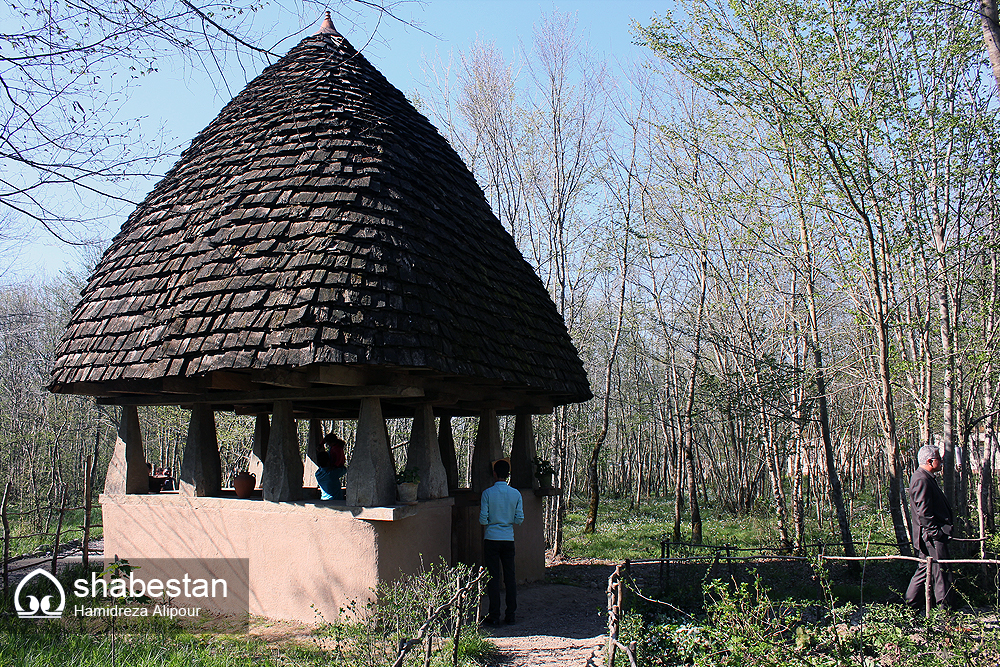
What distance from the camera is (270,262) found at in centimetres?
558

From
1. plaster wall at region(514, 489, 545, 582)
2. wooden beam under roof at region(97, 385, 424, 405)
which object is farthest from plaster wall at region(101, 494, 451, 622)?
plaster wall at region(514, 489, 545, 582)

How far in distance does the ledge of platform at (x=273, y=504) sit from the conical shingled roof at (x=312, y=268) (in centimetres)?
121

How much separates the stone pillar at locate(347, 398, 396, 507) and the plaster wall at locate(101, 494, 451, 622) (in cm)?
14

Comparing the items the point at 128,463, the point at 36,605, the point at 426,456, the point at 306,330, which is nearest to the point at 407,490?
the point at 426,456

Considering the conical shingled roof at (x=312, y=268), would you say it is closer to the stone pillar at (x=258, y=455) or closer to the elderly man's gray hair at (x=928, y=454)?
the stone pillar at (x=258, y=455)

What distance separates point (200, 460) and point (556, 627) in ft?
13.4

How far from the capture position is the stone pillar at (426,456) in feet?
20.7

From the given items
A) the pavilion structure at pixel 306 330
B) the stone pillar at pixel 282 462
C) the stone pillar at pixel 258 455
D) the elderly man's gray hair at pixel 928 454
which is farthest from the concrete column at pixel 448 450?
the elderly man's gray hair at pixel 928 454

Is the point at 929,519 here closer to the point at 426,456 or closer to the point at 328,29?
the point at 426,456

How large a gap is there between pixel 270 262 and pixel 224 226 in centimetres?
88

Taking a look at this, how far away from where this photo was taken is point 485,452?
769 cm

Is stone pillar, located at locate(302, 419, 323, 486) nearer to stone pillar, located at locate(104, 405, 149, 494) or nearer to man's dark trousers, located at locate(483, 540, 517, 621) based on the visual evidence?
stone pillar, located at locate(104, 405, 149, 494)

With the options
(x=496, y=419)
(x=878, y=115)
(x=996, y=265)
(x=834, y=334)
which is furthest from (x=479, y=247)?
(x=834, y=334)

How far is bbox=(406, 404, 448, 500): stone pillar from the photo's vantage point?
6.32 m
